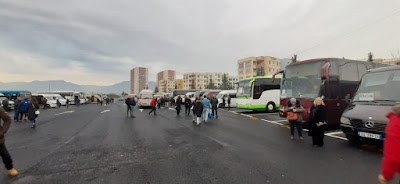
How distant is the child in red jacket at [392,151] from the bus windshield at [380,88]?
571cm

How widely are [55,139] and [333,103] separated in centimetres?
1202

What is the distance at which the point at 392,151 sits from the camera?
4.14 m

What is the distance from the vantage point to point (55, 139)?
40.0ft

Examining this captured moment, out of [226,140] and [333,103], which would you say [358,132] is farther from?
[333,103]

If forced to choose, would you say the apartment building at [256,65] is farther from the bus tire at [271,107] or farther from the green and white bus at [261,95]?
the bus tire at [271,107]

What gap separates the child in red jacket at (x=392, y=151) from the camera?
409 centimetres

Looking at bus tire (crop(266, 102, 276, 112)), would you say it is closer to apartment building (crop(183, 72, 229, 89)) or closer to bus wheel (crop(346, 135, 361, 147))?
bus wheel (crop(346, 135, 361, 147))

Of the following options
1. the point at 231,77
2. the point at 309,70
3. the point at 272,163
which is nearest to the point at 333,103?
the point at 309,70

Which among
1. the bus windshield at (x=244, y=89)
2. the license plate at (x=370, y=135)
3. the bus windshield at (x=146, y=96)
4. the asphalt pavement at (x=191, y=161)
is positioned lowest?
the asphalt pavement at (x=191, y=161)

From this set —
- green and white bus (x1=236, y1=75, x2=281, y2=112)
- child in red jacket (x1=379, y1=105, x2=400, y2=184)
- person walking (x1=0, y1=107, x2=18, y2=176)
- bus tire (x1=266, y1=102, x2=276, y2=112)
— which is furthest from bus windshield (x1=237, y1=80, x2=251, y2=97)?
child in red jacket (x1=379, y1=105, x2=400, y2=184)

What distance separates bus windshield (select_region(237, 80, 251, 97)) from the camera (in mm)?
26955

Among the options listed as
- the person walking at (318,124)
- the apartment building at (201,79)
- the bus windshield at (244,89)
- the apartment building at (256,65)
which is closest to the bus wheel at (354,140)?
the person walking at (318,124)

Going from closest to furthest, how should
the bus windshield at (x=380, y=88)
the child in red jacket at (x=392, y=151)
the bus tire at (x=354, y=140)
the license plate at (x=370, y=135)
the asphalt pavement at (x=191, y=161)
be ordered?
the child in red jacket at (x=392, y=151), the asphalt pavement at (x=191, y=161), the license plate at (x=370, y=135), the bus windshield at (x=380, y=88), the bus tire at (x=354, y=140)

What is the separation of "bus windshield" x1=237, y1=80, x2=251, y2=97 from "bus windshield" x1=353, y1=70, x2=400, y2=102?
53.0ft
